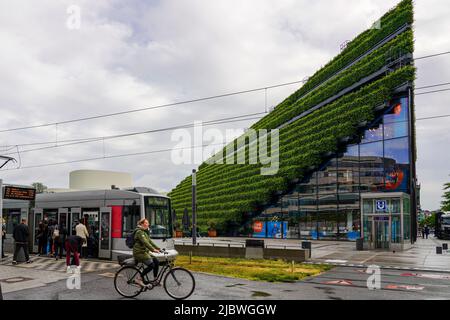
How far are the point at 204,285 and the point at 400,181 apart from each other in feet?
86.0

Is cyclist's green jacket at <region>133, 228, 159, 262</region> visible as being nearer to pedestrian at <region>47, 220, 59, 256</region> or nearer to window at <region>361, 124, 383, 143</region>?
pedestrian at <region>47, 220, 59, 256</region>

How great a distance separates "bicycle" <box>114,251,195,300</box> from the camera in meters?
10.2

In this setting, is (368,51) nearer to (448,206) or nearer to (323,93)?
(323,93)

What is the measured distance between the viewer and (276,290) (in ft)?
39.2

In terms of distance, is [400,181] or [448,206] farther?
[448,206]

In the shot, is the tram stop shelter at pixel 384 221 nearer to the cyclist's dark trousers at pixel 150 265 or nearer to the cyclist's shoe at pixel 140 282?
the cyclist's dark trousers at pixel 150 265

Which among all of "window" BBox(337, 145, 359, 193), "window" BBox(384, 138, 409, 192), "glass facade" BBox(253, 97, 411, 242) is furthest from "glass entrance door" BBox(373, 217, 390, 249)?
"window" BBox(337, 145, 359, 193)

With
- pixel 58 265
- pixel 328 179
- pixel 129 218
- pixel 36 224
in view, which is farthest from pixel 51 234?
pixel 328 179

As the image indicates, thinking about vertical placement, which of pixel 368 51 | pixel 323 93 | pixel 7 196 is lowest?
pixel 7 196

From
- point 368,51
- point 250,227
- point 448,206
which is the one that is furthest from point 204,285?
point 448,206

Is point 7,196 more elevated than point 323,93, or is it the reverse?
point 323,93

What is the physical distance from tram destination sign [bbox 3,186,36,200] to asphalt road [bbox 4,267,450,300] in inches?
289
